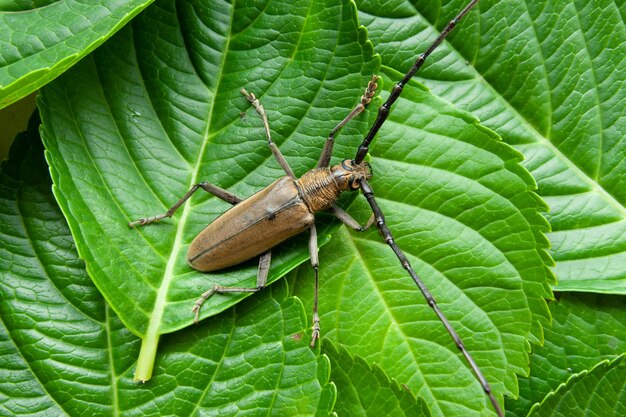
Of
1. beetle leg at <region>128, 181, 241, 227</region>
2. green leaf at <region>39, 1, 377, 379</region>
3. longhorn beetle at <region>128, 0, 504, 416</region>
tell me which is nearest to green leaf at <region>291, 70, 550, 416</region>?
longhorn beetle at <region>128, 0, 504, 416</region>

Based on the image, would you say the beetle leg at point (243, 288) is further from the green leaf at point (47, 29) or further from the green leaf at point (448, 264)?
the green leaf at point (47, 29)

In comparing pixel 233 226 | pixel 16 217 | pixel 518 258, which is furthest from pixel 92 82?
pixel 518 258

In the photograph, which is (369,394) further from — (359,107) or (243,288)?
(359,107)

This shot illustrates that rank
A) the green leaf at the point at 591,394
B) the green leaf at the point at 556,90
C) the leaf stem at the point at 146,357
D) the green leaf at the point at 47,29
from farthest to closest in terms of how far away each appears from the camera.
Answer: the green leaf at the point at 556,90 < the green leaf at the point at 591,394 < the leaf stem at the point at 146,357 < the green leaf at the point at 47,29

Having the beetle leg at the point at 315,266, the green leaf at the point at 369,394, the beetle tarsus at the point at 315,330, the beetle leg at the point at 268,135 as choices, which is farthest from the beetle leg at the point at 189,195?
the green leaf at the point at 369,394

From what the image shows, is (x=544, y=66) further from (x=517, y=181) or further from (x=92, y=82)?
(x=92, y=82)

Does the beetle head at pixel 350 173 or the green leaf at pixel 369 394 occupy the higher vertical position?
the beetle head at pixel 350 173
